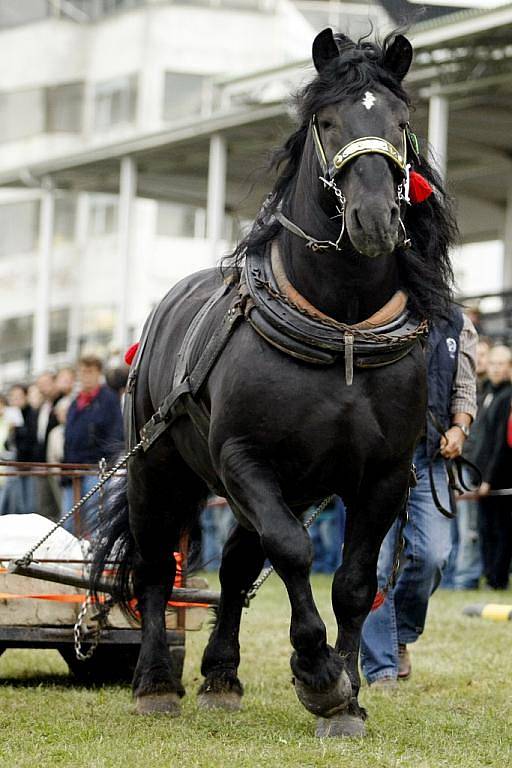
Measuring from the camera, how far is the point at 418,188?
234 inches

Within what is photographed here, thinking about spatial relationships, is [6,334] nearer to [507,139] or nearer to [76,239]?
[76,239]

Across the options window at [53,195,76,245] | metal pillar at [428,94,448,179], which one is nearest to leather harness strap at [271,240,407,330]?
metal pillar at [428,94,448,179]

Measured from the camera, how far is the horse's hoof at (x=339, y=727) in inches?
228

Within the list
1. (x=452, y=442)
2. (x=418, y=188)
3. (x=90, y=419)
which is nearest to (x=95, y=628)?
(x=452, y=442)

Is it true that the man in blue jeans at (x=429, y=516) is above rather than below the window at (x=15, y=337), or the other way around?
below

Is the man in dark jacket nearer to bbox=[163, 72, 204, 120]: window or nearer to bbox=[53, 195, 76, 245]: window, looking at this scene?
bbox=[163, 72, 204, 120]: window

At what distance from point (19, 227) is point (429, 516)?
3556 cm

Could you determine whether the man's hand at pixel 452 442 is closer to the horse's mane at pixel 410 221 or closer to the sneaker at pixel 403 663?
the sneaker at pixel 403 663

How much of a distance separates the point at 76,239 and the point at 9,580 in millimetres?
32840

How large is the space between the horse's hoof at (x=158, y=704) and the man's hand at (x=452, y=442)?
76.7 inches

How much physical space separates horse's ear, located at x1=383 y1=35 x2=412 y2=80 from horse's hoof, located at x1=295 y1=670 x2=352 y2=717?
2.42 metres

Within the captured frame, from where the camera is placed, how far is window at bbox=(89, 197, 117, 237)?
40.0m

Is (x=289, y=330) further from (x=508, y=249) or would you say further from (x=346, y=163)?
(x=508, y=249)

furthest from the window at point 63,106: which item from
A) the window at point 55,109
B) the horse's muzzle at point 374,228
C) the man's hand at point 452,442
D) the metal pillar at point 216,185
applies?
the horse's muzzle at point 374,228
